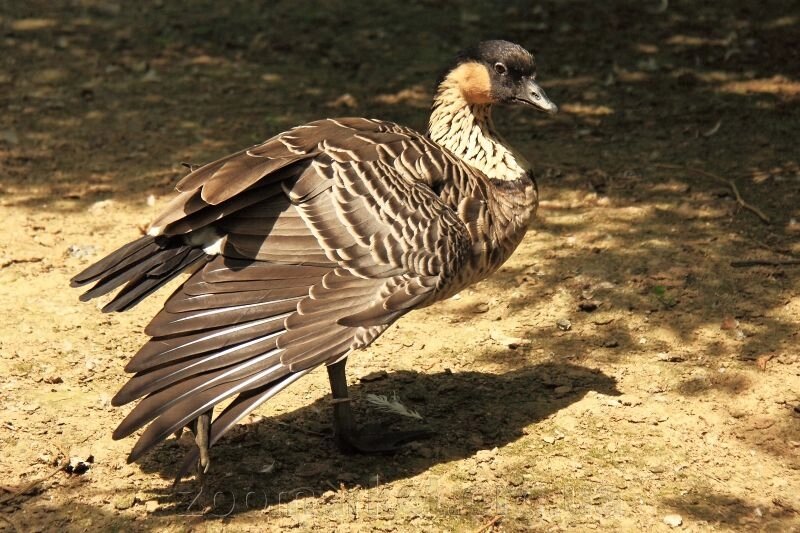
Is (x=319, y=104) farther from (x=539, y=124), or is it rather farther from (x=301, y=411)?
(x=301, y=411)

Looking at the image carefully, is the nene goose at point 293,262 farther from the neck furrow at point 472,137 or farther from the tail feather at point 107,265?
the neck furrow at point 472,137

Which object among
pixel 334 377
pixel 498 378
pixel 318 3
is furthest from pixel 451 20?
pixel 334 377

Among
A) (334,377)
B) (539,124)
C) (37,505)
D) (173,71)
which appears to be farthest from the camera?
(173,71)

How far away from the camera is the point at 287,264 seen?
4.65 m

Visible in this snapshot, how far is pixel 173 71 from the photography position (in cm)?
1009

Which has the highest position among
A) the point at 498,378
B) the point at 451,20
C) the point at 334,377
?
the point at 451,20

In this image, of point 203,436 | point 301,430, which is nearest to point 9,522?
point 203,436

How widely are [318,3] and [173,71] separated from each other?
2.31 meters

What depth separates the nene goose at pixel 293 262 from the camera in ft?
14.2

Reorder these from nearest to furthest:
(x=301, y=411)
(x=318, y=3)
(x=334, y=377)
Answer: (x=334, y=377) → (x=301, y=411) → (x=318, y=3)

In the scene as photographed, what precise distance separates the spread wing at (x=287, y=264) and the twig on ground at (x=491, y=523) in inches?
37.8

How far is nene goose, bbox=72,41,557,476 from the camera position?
432 cm

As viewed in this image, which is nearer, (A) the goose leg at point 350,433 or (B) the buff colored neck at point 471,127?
(A) the goose leg at point 350,433

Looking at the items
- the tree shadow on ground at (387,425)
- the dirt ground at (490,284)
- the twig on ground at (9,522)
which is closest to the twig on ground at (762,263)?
the dirt ground at (490,284)
